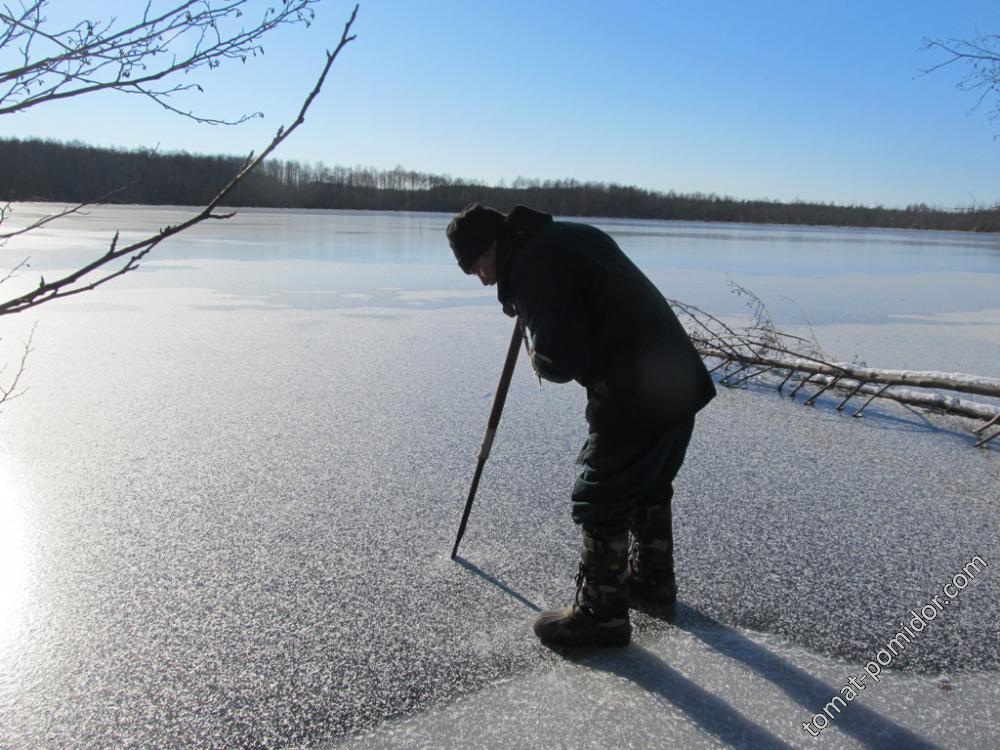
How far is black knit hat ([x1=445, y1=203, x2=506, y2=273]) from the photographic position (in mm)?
2090

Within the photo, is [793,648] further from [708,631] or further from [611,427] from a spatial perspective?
[611,427]

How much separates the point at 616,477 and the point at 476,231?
83 centimetres

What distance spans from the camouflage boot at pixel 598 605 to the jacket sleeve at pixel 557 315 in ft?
1.72

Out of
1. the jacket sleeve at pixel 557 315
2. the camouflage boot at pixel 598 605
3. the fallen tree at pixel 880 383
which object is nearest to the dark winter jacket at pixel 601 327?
the jacket sleeve at pixel 557 315

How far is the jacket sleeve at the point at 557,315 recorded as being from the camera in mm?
1929

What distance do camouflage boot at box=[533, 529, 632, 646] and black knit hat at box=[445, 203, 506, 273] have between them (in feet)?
2.94

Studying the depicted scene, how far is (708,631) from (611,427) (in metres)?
0.75

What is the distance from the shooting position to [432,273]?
13.1m

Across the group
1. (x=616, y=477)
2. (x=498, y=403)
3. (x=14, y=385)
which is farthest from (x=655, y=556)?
(x=14, y=385)

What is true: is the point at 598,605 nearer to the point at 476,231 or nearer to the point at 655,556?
the point at 655,556

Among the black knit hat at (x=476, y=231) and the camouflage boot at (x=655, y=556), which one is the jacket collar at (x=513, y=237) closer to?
the black knit hat at (x=476, y=231)

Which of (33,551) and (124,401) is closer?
(33,551)

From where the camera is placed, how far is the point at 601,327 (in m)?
2.01

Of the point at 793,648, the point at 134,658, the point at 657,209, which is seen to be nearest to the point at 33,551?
the point at 134,658
